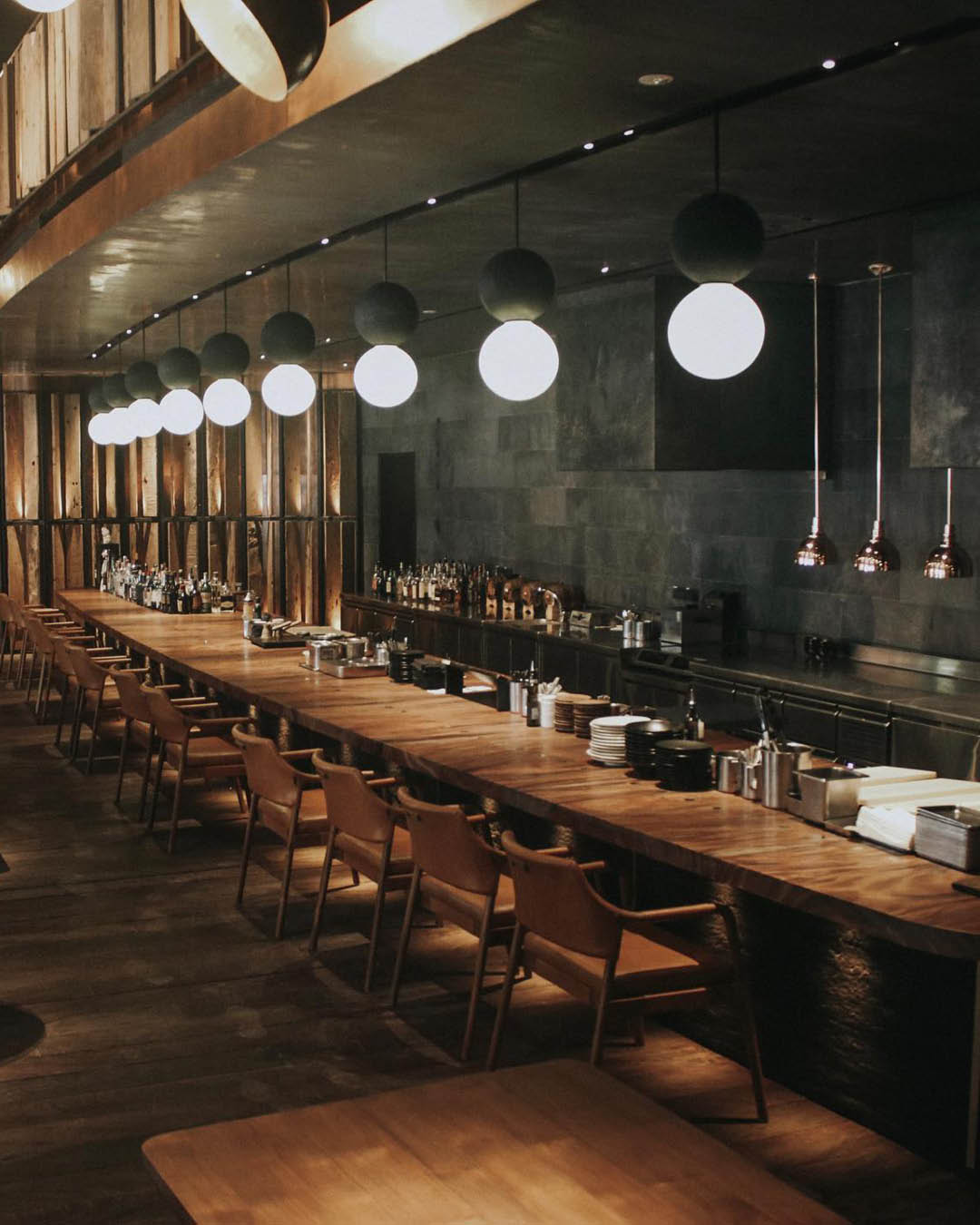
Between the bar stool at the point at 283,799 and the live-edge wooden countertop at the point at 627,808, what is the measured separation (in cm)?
25

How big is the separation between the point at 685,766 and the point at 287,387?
11.5ft

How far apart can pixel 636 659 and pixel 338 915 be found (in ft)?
9.47

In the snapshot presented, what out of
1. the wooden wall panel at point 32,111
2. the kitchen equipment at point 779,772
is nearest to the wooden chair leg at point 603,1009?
the kitchen equipment at point 779,772

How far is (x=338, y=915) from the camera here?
575cm

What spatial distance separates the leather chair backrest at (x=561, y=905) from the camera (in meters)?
3.54

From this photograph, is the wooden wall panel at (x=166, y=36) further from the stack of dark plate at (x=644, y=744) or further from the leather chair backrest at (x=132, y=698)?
the stack of dark plate at (x=644, y=744)

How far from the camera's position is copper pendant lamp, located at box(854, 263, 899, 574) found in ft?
21.6

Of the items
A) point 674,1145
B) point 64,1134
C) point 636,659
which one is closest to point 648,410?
point 636,659

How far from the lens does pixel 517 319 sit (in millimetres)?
5043

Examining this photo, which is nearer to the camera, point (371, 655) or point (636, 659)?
point (371, 655)

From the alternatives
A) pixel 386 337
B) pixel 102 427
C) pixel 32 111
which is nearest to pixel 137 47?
pixel 386 337

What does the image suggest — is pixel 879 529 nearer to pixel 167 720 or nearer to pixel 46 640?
pixel 167 720

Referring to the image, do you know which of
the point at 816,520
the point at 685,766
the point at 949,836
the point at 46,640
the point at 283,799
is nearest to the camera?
the point at 949,836

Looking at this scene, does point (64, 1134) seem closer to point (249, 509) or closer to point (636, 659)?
point (636, 659)
